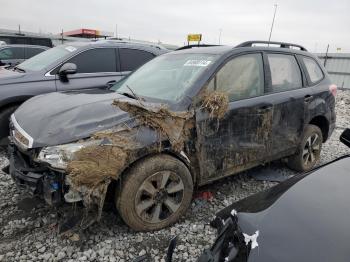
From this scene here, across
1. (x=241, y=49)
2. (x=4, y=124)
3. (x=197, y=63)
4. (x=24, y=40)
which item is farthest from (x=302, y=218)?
(x=24, y=40)

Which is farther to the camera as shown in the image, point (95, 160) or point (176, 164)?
point (176, 164)

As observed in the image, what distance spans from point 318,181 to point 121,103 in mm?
1734

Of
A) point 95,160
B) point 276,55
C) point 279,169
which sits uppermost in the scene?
point 276,55

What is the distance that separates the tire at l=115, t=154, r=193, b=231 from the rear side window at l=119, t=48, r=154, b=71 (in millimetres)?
3444

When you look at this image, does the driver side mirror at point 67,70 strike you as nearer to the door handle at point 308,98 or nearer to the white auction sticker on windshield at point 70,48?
the white auction sticker on windshield at point 70,48

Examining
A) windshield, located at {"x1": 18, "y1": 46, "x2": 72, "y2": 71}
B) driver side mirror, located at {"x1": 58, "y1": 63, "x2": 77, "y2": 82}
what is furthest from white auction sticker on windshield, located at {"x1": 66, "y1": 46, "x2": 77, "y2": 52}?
driver side mirror, located at {"x1": 58, "y1": 63, "x2": 77, "y2": 82}

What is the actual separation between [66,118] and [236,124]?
5.47 feet

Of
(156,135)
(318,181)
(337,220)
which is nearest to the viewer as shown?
(337,220)

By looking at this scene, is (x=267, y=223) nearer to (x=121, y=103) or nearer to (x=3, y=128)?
(x=121, y=103)

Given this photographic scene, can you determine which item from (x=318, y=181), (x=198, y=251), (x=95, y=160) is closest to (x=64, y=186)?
(x=95, y=160)

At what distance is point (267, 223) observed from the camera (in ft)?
5.43

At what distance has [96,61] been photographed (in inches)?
223

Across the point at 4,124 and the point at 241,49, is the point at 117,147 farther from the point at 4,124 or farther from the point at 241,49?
the point at 4,124

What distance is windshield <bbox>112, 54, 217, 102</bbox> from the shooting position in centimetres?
322
